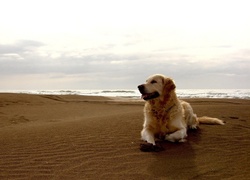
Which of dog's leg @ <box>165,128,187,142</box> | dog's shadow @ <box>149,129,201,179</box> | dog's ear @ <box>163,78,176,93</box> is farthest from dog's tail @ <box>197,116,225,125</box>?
dog's ear @ <box>163,78,176,93</box>

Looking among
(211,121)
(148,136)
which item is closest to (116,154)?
(148,136)

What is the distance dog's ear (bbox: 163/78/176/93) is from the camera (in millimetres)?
6576

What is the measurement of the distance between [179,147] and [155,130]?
0.67m

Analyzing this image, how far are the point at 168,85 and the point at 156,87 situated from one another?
29cm

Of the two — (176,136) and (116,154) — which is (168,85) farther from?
(116,154)

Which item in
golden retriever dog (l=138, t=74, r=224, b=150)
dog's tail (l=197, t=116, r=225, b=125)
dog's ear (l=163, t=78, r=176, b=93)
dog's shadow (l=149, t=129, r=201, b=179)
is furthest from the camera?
dog's tail (l=197, t=116, r=225, b=125)

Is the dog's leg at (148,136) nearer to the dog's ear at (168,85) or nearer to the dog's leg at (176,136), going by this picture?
the dog's leg at (176,136)

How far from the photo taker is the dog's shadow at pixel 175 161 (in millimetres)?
4602

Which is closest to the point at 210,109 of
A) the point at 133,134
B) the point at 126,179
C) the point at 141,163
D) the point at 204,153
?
the point at 133,134

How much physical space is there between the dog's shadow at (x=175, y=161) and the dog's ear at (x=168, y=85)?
43.8 inches

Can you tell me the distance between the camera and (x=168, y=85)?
260 inches

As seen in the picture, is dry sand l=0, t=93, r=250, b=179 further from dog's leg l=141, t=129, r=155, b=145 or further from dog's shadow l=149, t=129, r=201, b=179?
dog's leg l=141, t=129, r=155, b=145

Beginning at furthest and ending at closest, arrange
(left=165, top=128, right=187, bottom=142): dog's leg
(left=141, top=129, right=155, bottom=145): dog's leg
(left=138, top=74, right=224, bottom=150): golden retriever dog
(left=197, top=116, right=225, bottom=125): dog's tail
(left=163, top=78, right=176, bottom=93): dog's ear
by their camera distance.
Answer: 1. (left=197, top=116, right=225, bottom=125): dog's tail
2. (left=163, top=78, right=176, bottom=93): dog's ear
3. (left=138, top=74, right=224, bottom=150): golden retriever dog
4. (left=165, top=128, right=187, bottom=142): dog's leg
5. (left=141, top=129, right=155, bottom=145): dog's leg

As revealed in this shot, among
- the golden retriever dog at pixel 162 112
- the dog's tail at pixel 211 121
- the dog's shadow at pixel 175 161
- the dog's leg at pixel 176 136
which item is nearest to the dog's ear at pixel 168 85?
the golden retriever dog at pixel 162 112
